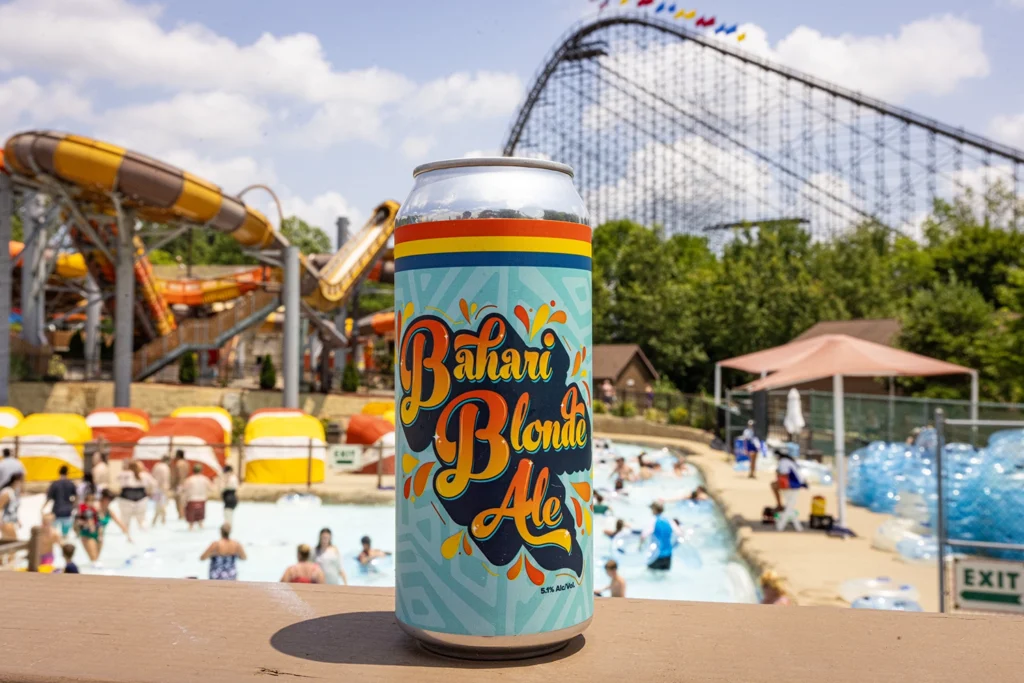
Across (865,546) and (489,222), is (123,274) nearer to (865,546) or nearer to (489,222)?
(865,546)

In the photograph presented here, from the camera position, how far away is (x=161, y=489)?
45.9ft

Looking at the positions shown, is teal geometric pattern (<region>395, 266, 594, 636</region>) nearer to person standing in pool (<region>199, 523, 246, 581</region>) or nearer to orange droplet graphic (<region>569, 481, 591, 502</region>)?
orange droplet graphic (<region>569, 481, 591, 502</region>)

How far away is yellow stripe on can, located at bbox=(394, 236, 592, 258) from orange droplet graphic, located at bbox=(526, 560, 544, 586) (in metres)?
0.68

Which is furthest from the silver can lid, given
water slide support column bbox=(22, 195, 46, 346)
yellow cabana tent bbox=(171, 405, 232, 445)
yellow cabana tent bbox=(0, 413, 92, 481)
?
water slide support column bbox=(22, 195, 46, 346)

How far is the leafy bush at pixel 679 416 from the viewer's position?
28422 mm

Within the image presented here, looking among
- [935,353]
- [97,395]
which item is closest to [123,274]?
[97,395]

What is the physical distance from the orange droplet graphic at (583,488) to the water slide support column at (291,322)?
2283cm

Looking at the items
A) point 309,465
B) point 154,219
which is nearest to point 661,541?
point 309,465

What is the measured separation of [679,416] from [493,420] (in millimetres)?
27277

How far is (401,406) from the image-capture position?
1973 mm

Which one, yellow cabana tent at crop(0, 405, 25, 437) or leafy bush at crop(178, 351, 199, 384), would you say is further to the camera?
leafy bush at crop(178, 351, 199, 384)

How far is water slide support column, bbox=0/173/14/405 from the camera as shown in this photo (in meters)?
22.1

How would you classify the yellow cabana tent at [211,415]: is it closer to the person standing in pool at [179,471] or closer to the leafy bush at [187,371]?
the person standing in pool at [179,471]

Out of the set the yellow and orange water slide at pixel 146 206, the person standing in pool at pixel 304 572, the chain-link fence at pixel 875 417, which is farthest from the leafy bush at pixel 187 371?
the person standing in pool at pixel 304 572
